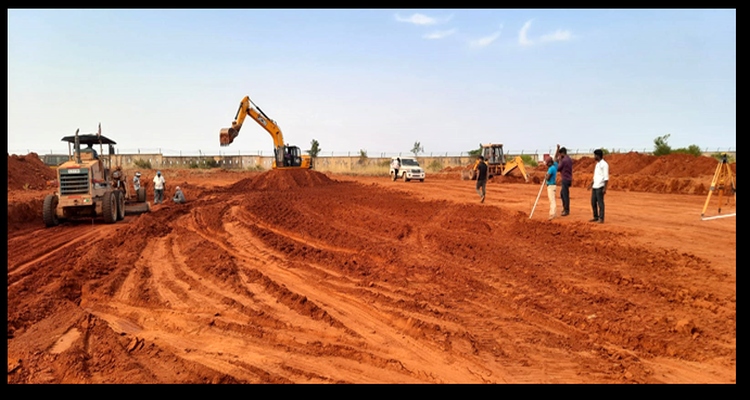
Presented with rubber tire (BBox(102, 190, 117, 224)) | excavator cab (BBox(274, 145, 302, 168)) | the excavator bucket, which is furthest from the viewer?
excavator cab (BBox(274, 145, 302, 168))

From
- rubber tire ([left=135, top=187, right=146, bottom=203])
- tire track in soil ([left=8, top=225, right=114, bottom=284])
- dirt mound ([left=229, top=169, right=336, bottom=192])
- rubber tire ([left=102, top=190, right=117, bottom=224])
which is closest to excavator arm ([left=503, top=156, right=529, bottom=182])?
dirt mound ([left=229, top=169, right=336, bottom=192])

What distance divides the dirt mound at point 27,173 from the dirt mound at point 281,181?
11675 mm

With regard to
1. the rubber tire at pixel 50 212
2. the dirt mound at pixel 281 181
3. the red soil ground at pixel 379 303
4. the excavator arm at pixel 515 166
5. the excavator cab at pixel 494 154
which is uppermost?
the excavator cab at pixel 494 154

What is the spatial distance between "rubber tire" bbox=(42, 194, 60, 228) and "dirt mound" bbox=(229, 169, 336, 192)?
12.5 metres

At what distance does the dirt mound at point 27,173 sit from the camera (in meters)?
26.6

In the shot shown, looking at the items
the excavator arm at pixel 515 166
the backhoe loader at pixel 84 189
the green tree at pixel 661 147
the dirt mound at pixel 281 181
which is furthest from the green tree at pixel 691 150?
the backhoe loader at pixel 84 189

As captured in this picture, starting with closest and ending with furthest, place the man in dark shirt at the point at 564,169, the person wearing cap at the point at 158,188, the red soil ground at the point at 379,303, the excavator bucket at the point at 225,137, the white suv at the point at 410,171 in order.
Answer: the red soil ground at the point at 379,303, the man in dark shirt at the point at 564,169, the person wearing cap at the point at 158,188, the excavator bucket at the point at 225,137, the white suv at the point at 410,171

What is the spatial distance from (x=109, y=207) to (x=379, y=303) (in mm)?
11507

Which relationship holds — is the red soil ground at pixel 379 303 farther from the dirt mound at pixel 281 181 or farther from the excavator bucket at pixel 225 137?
the dirt mound at pixel 281 181

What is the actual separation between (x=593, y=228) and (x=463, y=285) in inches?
229

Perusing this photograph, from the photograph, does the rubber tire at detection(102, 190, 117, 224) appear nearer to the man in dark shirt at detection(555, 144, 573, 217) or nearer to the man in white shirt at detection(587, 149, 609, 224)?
the man in dark shirt at detection(555, 144, 573, 217)

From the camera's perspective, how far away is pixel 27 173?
1137 inches

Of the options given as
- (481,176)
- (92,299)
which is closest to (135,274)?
(92,299)

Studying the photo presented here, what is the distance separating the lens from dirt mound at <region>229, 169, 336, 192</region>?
89.6 ft
